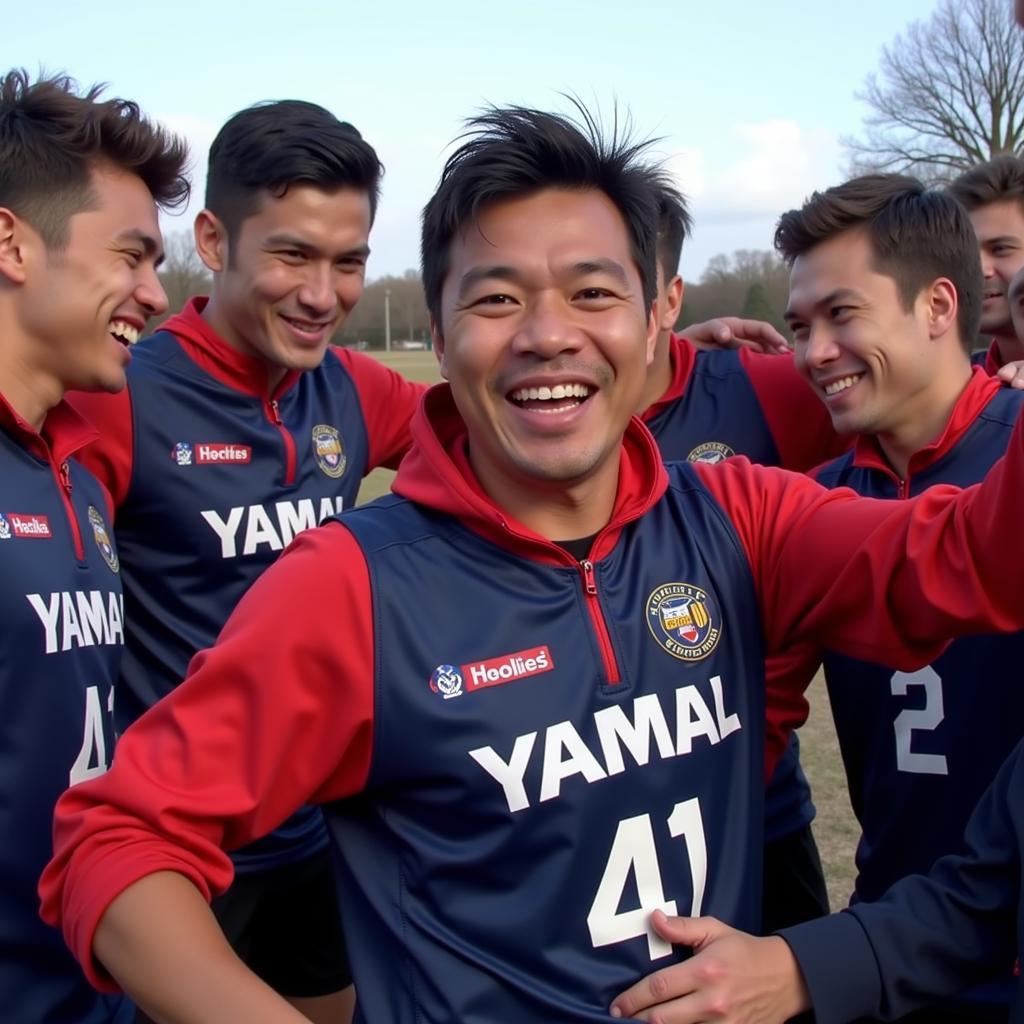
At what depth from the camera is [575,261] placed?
200 centimetres

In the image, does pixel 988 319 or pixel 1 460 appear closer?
pixel 1 460

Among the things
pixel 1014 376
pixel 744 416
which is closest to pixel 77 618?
pixel 744 416

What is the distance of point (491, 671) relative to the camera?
1.83 metres

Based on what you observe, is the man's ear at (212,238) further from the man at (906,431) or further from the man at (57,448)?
the man at (906,431)

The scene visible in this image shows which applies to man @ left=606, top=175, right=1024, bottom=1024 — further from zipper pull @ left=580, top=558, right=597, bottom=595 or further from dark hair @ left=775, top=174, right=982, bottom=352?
zipper pull @ left=580, top=558, right=597, bottom=595

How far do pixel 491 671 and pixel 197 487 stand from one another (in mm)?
1682

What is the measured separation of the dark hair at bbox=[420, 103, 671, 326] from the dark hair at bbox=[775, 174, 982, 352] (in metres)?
1.06

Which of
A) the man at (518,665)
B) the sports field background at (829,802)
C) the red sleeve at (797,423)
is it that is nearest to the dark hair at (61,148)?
the man at (518,665)

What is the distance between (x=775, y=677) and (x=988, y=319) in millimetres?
2501

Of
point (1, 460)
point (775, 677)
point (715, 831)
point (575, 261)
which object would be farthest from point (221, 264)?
point (715, 831)

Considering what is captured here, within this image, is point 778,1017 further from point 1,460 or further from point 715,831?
point 1,460

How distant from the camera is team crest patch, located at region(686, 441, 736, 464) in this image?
365cm

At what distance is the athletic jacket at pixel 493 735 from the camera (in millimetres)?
1695

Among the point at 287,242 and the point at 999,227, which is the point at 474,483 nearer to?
the point at 287,242
